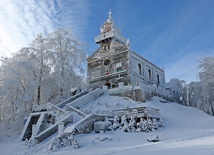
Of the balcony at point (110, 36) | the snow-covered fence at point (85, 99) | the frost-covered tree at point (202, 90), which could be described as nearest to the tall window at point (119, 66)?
the balcony at point (110, 36)

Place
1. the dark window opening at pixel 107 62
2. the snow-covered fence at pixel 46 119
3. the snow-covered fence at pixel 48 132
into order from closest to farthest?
the snow-covered fence at pixel 48 132 < the snow-covered fence at pixel 46 119 < the dark window opening at pixel 107 62

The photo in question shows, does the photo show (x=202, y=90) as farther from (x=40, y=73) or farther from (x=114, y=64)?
(x=40, y=73)

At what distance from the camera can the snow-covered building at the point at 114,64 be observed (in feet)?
103

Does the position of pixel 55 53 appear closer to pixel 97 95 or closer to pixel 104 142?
pixel 97 95

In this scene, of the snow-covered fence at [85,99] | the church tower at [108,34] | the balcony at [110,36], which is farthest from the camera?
the church tower at [108,34]

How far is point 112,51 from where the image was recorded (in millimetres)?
33469

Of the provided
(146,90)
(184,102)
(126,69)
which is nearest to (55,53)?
(126,69)

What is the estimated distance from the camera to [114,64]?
32.7 metres

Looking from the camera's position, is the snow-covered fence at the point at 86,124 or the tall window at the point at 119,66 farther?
the tall window at the point at 119,66

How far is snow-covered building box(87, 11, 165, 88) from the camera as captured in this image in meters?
31.3

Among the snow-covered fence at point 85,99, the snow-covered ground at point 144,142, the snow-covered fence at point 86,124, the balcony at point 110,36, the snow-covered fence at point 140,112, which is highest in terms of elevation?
the balcony at point 110,36

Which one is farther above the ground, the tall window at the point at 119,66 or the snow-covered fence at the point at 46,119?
the tall window at the point at 119,66

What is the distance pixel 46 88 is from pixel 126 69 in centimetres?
1119

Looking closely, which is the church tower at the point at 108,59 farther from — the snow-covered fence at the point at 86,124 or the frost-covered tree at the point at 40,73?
the snow-covered fence at the point at 86,124
